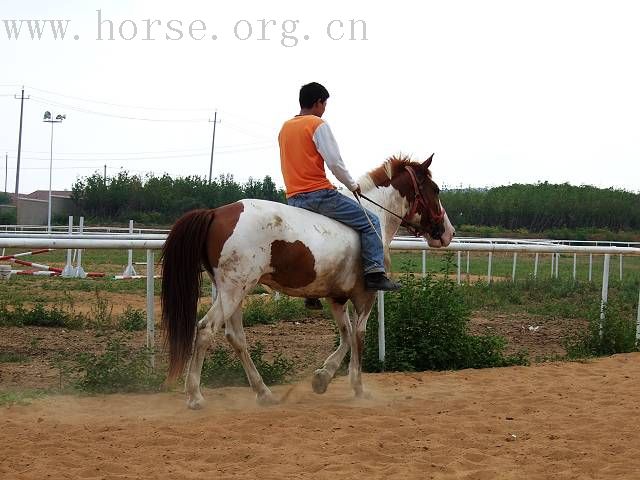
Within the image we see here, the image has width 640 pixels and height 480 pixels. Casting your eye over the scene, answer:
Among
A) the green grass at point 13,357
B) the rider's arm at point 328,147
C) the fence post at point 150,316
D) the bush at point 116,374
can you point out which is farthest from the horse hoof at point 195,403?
the green grass at point 13,357

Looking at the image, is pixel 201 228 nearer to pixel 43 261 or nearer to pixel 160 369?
pixel 160 369

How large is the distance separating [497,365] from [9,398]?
5401 mm

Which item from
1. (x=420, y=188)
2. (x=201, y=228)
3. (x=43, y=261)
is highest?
(x=420, y=188)

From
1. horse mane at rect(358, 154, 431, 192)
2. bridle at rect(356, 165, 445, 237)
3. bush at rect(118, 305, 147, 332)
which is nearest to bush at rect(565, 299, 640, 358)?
bridle at rect(356, 165, 445, 237)

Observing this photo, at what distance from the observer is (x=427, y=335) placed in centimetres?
907

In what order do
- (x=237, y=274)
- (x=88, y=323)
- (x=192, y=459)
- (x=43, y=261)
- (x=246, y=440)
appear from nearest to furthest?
(x=192, y=459)
(x=246, y=440)
(x=237, y=274)
(x=88, y=323)
(x=43, y=261)

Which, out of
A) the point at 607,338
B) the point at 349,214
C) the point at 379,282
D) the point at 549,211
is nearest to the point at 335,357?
the point at 379,282

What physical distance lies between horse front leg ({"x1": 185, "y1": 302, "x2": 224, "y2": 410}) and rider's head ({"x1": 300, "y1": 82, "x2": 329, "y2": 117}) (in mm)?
2026

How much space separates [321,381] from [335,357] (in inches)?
10.9

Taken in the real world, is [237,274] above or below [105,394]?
above

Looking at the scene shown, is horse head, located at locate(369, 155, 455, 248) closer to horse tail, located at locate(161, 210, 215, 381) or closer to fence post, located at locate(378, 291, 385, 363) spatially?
fence post, located at locate(378, 291, 385, 363)

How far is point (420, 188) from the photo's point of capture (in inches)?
306

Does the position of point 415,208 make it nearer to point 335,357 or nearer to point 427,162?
point 427,162

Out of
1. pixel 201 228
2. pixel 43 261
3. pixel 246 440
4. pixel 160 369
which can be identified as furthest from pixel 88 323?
pixel 43 261
